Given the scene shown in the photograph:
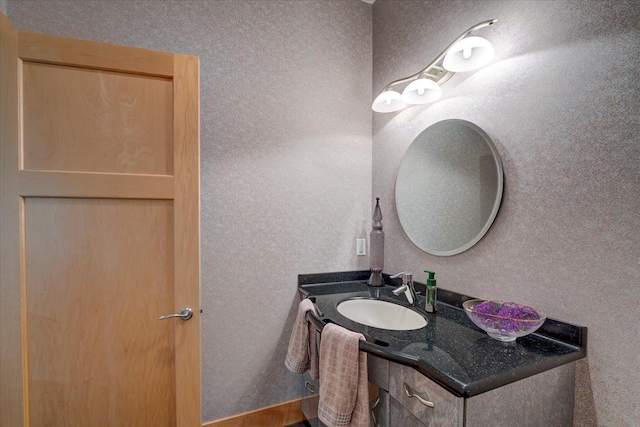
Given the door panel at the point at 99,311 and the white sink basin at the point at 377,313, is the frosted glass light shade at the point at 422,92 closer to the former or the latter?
the white sink basin at the point at 377,313

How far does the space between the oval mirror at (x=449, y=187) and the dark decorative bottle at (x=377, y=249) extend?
183 mm

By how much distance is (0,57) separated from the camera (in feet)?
3.85

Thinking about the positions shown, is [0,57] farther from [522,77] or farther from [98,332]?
[522,77]

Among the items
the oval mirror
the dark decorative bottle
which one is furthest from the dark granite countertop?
the dark decorative bottle

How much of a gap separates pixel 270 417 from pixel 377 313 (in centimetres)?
98

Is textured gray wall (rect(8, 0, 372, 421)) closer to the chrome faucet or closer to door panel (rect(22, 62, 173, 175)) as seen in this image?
door panel (rect(22, 62, 173, 175))

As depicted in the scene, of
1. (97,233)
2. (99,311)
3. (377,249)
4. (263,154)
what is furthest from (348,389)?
(263,154)

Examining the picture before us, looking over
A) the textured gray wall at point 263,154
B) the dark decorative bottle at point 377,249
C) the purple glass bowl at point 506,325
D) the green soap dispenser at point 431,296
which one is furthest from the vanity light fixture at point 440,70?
the purple glass bowl at point 506,325

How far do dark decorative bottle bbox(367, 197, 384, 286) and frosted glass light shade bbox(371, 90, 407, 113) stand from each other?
0.58 meters

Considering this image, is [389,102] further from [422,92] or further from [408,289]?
[408,289]

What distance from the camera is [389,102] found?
1787mm

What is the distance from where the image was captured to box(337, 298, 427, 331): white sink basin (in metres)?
1.55

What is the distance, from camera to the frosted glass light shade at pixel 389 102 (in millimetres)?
1753

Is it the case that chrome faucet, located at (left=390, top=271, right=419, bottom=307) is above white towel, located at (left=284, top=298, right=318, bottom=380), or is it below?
above
